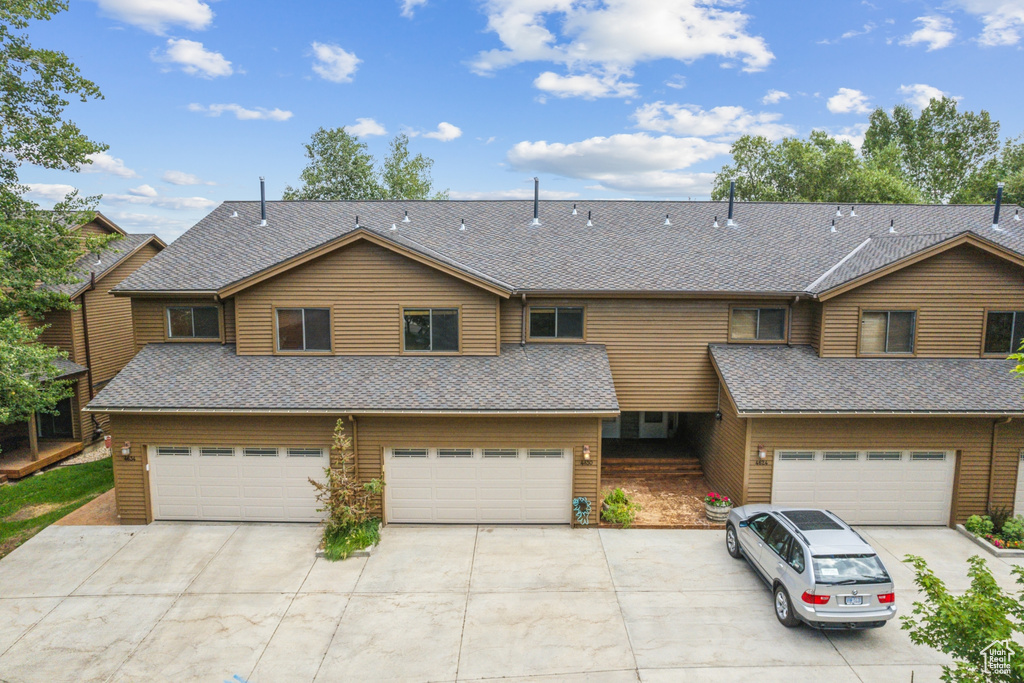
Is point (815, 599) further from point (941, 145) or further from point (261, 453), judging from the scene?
point (941, 145)

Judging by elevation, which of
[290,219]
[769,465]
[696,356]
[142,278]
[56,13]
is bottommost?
[769,465]

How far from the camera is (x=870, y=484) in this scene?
1353 cm

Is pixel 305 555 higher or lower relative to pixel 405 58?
lower

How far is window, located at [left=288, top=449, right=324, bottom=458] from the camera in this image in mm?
13617

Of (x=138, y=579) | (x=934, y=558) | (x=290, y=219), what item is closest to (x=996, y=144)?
(x=934, y=558)

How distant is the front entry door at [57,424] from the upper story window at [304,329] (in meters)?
11.3

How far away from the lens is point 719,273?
15.7 m

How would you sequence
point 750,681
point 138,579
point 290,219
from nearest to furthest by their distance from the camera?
point 750,681
point 138,579
point 290,219

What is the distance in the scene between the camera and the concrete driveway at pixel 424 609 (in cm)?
870

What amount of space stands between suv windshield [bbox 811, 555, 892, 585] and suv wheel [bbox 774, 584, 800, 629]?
815mm

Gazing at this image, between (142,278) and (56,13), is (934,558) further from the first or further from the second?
(56,13)

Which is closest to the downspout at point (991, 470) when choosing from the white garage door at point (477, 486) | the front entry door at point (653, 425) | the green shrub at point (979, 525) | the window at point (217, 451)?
the green shrub at point (979, 525)

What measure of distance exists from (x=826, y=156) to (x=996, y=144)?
673 inches

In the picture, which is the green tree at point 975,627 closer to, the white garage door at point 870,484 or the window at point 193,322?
the white garage door at point 870,484
